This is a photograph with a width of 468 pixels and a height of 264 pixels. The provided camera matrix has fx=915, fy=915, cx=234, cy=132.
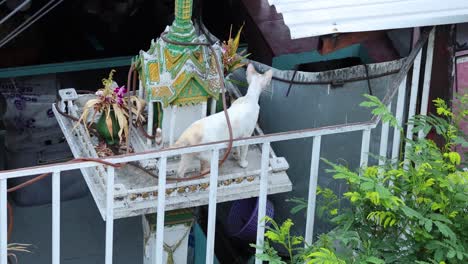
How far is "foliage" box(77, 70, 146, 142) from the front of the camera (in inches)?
172

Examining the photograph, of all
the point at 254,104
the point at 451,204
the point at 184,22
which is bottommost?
the point at 451,204

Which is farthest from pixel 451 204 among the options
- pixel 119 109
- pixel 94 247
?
pixel 94 247

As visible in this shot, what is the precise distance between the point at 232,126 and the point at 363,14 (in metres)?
0.79

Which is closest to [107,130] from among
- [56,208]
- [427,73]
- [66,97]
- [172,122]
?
[172,122]

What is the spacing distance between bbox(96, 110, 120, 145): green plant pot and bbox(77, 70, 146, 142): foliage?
1 cm

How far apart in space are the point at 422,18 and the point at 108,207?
5.47 ft

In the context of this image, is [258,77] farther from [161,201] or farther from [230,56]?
[161,201]

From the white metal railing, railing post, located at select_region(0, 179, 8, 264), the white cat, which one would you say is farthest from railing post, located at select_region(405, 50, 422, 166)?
railing post, located at select_region(0, 179, 8, 264)

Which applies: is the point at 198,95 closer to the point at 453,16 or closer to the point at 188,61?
the point at 188,61

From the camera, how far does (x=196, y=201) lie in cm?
420

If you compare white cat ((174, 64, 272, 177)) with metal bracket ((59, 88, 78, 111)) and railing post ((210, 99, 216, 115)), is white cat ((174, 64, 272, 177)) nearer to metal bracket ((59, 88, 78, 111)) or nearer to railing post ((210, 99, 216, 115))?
railing post ((210, 99, 216, 115))

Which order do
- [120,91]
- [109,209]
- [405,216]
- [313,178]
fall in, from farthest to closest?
[120,91] < [313,178] < [109,209] < [405,216]

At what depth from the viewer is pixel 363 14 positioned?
4.20 metres

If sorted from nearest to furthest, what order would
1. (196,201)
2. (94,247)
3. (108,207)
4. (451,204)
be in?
(451,204)
(108,207)
(196,201)
(94,247)
